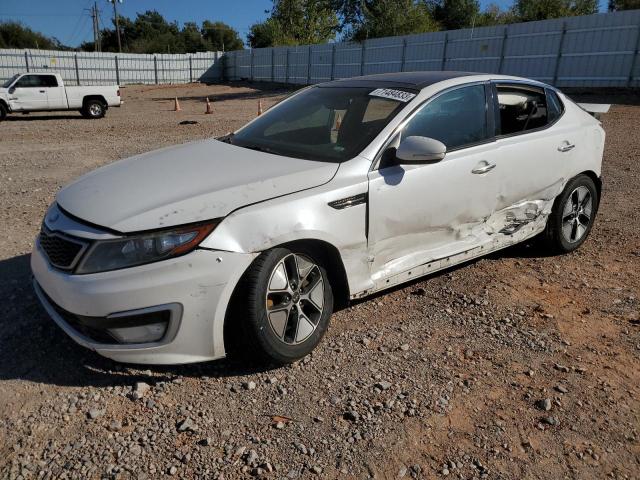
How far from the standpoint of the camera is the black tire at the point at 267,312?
269cm

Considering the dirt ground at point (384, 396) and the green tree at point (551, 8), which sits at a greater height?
the green tree at point (551, 8)

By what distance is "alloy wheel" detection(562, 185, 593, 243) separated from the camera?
465 centimetres

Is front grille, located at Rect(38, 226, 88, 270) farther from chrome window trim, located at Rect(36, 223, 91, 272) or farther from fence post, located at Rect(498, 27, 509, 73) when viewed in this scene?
fence post, located at Rect(498, 27, 509, 73)

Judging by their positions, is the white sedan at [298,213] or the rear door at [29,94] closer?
the white sedan at [298,213]

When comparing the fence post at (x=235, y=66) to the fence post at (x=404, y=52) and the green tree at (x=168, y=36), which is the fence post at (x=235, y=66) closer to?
the fence post at (x=404, y=52)

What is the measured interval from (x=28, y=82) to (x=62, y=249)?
17.6 metres

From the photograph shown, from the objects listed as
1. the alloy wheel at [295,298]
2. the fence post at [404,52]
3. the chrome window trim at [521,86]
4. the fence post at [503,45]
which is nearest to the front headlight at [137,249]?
the alloy wheel at [295,298]

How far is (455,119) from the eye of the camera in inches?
147

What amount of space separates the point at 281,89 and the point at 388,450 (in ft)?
109

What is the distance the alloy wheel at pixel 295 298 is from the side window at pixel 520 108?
202 cm

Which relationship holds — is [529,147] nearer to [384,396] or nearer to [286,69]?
[384,396]

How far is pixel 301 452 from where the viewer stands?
2334mm

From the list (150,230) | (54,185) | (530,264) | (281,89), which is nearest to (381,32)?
(281,89)

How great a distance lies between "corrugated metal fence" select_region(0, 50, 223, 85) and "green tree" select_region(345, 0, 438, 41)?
15.6 m
